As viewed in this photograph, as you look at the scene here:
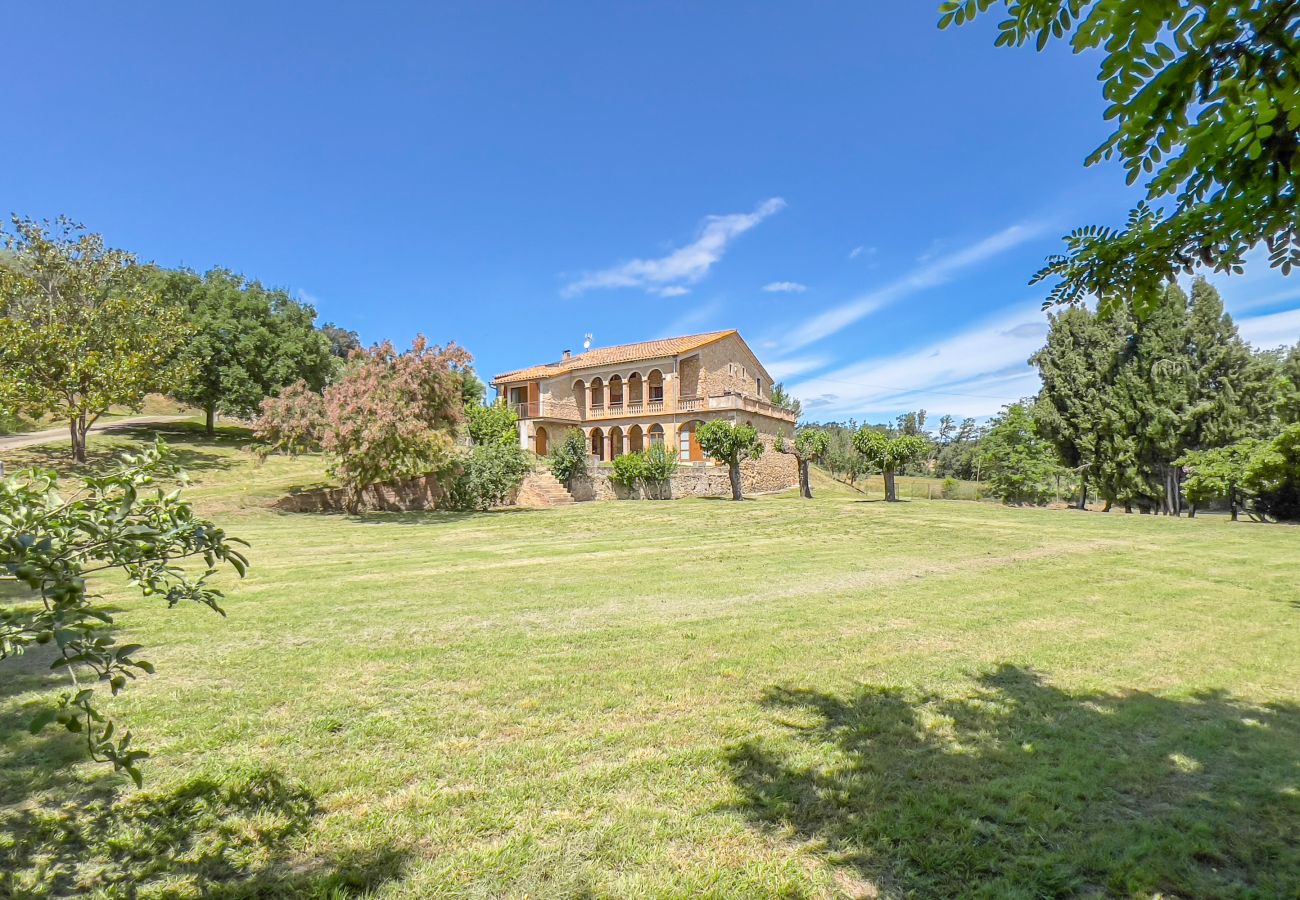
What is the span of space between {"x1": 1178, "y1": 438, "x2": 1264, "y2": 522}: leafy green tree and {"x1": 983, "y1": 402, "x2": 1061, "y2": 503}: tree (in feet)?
23.1

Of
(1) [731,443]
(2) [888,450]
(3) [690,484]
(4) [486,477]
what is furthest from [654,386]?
(2) [888,450]

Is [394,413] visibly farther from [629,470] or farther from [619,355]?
[619,355]

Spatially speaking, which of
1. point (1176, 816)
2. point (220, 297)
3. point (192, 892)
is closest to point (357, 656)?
point (192, 892)

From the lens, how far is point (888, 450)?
24.9 m

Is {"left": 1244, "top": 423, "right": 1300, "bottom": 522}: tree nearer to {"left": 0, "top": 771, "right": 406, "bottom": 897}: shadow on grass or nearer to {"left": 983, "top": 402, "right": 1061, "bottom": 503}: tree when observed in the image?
{"left": 983, "top": 402, "right": 1061, "bottom": 503}: tree

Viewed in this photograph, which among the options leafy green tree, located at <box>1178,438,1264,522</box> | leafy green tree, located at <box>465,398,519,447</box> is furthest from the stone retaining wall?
leafy green tree, located at <box>1178,438,1264,522</box>

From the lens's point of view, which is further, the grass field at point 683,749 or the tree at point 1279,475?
the tree at point 1279,475

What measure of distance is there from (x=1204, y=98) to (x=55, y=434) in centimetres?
4209

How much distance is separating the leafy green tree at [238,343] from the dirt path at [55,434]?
4150mm

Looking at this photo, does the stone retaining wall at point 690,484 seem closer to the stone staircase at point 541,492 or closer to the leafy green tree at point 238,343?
the stone staircase at point 541,492

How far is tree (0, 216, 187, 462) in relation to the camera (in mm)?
19578

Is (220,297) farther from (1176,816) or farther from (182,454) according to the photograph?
(1176,816)

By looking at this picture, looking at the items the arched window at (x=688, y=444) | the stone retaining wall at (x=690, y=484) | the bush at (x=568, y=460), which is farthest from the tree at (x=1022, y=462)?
the bush at (x=568, y=460)

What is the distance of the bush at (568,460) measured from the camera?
1114 inches
